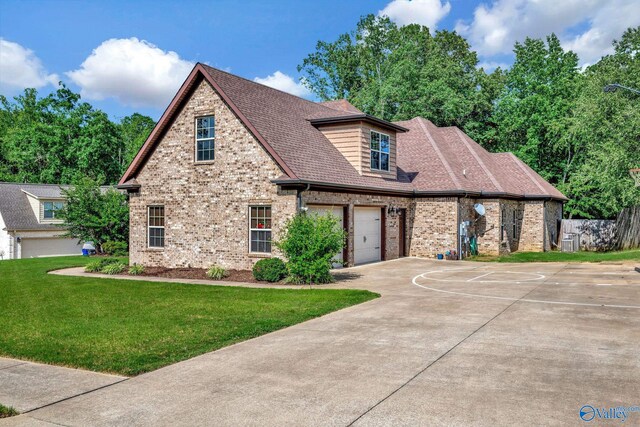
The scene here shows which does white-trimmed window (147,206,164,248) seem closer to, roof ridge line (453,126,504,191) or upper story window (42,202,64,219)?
roof ridge line (453,126,504,191)

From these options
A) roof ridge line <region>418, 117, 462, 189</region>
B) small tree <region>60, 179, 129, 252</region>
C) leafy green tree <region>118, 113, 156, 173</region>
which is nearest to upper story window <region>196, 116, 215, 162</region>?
roof ridge line <region>418, 117, 462, 189</region>

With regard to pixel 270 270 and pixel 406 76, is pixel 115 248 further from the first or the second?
pixel 406 76

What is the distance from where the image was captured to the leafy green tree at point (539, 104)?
40.3m

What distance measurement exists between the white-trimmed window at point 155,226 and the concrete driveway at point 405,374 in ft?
43.0

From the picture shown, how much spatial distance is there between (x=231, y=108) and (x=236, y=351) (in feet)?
45.0

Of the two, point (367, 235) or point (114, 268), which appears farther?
point (367, 235)

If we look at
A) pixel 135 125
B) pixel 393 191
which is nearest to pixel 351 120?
pixel 393 191

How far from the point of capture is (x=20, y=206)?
1614 inches

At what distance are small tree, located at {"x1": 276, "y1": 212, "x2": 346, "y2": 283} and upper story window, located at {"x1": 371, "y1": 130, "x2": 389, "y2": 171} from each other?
7906 mm

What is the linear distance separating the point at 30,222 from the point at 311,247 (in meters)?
33.3

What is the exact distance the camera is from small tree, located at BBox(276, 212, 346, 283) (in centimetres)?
1700

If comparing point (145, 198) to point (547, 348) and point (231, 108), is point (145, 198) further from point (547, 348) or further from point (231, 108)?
point (547, 348)

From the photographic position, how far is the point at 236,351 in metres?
8.59

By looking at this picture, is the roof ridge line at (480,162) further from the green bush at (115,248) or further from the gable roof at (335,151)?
the green bush at (115,248)
